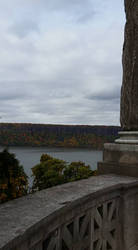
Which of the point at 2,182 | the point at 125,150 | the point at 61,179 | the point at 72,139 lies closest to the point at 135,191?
the point at 125,150

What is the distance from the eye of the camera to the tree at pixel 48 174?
1265 inches

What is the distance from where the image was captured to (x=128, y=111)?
5211 millimetres

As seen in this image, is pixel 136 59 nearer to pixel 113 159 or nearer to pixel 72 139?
pixel 113 159

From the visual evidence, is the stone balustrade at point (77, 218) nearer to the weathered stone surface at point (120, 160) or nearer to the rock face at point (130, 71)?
the weathered stone surface at point (120, 160)

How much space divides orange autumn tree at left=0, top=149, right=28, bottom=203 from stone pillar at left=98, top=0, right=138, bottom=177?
16.7 meters

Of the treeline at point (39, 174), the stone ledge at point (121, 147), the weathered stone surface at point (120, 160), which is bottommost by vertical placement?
the treeline at point (39, 174)

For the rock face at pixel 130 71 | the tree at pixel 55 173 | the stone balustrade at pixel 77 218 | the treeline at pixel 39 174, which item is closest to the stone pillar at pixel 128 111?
the rock face at pixel 130 71

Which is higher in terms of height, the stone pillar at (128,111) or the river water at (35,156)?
the stone pillar at (128,111)

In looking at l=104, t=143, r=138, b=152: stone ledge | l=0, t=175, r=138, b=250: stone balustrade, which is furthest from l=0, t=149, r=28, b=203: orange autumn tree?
l=0, t=175, r=138, b=250: stone balustrade

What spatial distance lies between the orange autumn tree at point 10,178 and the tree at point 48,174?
9773 millimetres

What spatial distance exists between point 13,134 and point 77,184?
Result: 2545 inches

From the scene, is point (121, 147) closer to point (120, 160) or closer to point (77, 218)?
point (120, 160)

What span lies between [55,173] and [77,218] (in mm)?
30318

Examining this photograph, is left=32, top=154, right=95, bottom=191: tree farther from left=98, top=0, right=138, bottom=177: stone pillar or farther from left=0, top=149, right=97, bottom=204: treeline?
left=98, top=0, right=138, bottom=177: stone pillar
